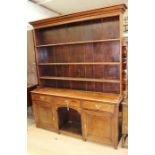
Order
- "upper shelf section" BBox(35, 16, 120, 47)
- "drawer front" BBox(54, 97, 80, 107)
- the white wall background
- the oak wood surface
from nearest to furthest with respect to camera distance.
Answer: the oak wood surface < "drawer front" BBox(54, 97, 80, 107) < "upper shelf section" BBox(35, 16, 120, 47) < the white wall background

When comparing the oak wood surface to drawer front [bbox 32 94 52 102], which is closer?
the oak wood surface

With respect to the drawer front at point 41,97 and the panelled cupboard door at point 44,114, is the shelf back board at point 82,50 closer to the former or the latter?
the drawer front at point 41,97

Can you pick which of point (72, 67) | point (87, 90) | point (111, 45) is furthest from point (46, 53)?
point (111, 45)

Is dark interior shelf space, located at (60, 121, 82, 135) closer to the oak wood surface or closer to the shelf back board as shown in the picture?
the oak wood surface

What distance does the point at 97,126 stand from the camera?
2.56m

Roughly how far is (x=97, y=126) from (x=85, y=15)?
175cm

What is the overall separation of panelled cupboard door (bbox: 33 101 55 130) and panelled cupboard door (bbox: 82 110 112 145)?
68cm

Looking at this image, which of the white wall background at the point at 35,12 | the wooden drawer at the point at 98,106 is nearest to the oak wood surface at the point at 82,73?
the wooden drawer at the point at 98,106

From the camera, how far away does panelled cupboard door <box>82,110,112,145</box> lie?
247cm

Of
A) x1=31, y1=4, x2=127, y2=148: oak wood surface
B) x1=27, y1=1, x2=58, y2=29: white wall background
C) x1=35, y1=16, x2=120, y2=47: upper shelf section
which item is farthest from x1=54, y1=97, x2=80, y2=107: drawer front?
x1=27, y1=1, x2=58, y2=29: white wall background

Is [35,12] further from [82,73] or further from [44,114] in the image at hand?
[44,114]

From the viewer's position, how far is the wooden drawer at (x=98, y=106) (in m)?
2.41
